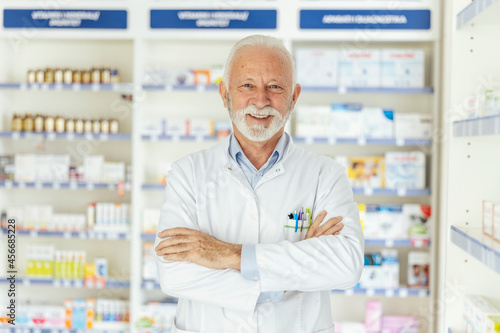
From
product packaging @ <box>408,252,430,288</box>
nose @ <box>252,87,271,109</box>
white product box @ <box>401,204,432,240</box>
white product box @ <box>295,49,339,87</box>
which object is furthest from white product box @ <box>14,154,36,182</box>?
nose @ <box>252,87,271,109</box>

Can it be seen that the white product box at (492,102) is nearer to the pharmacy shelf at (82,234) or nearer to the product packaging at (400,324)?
the product packaging at (400,324)

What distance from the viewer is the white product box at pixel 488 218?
7.73ft

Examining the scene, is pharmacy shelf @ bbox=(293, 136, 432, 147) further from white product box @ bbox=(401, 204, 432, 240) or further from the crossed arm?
the crossed arm

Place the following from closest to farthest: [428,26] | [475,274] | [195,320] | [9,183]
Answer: [195,320] → [475,274] → [428,26] → [9,183]

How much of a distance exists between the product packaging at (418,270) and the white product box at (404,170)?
0.57 meters

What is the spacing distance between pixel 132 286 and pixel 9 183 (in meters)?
1.41

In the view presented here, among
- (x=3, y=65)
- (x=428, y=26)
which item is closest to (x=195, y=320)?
(x=428, y=26)

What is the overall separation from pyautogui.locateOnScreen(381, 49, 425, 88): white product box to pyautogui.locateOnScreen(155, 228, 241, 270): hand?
3.34m

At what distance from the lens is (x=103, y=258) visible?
536 cm

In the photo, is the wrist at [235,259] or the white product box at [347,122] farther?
the white product box at [347,122]

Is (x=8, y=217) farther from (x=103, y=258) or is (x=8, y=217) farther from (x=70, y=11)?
(x=70, y=11)

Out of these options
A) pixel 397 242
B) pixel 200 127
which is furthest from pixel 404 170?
pixel 200 127

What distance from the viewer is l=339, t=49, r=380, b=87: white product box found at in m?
4.99

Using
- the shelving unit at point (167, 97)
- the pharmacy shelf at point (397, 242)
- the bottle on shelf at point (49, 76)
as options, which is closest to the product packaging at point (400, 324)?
the shelving unit at point (167, 97)
